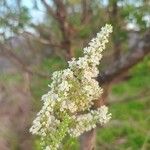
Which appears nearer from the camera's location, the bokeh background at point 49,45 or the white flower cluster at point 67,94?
the white flower cluster at point 67,94

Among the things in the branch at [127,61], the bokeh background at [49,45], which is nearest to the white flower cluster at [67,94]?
the bokeh background at [49,45]

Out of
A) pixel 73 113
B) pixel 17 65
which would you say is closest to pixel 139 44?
pixel 17 65

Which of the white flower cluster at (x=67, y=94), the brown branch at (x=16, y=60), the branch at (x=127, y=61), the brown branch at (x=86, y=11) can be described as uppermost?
the brown branch at (x=86, y=11)

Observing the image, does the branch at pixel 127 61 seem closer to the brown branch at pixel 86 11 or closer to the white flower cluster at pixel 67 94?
the brown branch at pixel 86 11

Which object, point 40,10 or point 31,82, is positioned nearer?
point 40,10

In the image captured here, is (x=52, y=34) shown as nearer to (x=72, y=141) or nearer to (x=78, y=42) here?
(x=78, y=42)

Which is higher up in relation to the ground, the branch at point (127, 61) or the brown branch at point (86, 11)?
the brown branch at point (86, 11)
